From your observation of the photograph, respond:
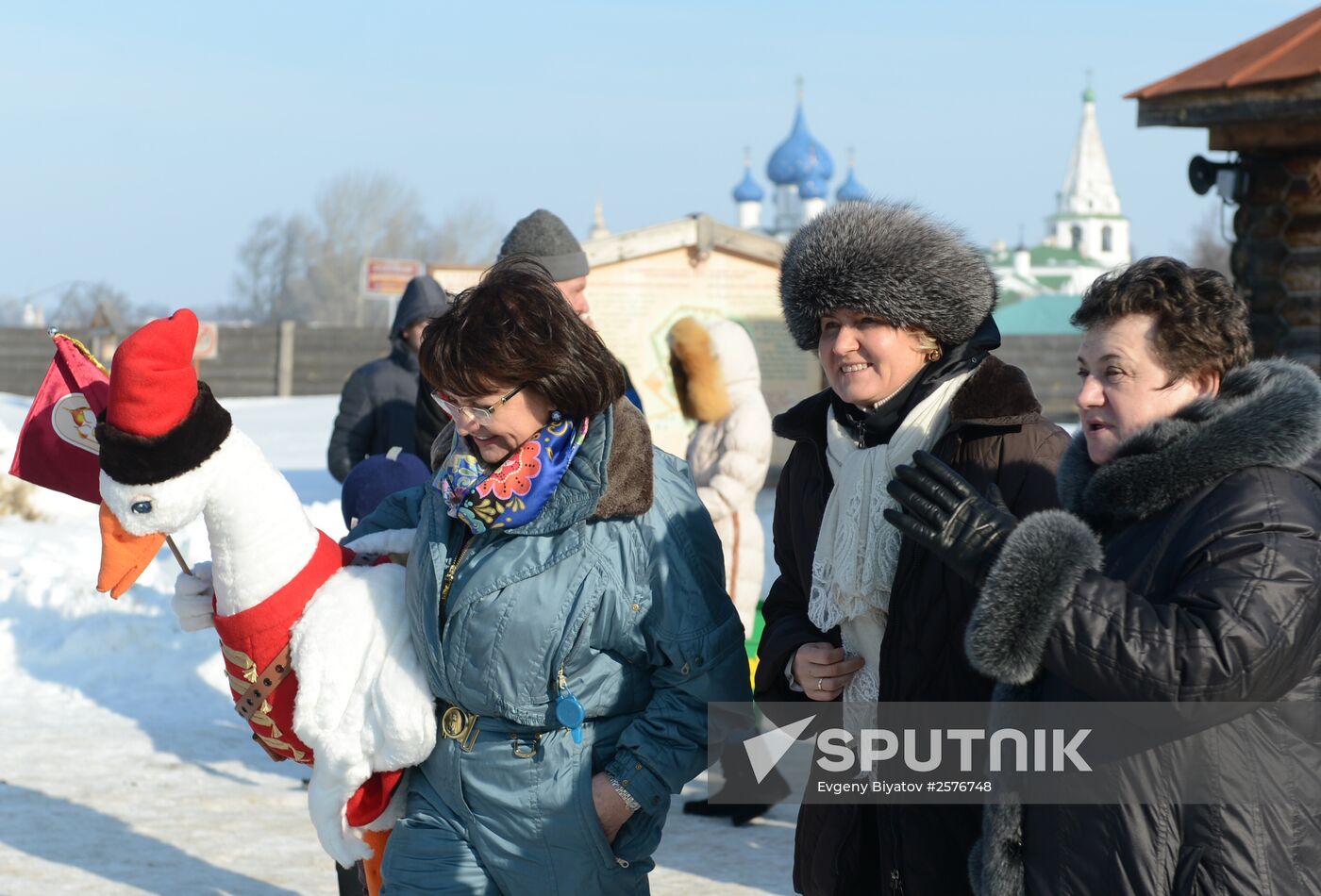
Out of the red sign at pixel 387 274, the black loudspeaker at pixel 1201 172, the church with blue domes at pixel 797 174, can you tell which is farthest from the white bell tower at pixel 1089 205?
the black loudspeaker at pixel 1201 172

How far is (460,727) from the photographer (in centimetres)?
270

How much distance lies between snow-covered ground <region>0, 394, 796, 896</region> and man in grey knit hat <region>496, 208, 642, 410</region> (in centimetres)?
204

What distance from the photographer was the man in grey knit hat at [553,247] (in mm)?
4859

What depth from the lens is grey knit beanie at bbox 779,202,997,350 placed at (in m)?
2.71

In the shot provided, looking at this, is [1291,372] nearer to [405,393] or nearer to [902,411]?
[902,411]

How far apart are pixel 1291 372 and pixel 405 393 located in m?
4.03

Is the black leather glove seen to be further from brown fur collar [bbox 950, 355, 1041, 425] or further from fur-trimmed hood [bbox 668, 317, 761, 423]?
fur-trimmed hood [bbox 668, 317, 761, 423]

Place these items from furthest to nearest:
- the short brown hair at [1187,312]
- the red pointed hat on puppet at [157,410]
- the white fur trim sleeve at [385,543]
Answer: the white fur trim sleeve at [385,543] < the red pointed hat on puppet at [157,410] < the short brown hair at [1187,312]

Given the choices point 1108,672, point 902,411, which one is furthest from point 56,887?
point 1108,672

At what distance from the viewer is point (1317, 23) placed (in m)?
8.08

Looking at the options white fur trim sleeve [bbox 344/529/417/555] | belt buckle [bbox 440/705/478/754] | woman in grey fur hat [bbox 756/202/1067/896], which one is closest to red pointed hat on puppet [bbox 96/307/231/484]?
white fur trim sleeve [bbox 344/529/417/555]

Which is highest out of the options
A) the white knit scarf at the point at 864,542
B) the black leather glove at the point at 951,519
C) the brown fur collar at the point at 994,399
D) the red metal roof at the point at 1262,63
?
the red metal roof at the point at 1262,63

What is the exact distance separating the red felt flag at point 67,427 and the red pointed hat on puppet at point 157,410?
17 cm

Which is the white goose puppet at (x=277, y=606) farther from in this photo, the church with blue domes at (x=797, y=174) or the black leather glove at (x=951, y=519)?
the church with blue domes at (x=797, y=174)
